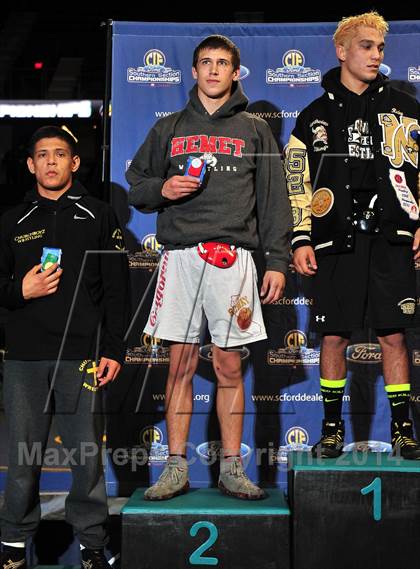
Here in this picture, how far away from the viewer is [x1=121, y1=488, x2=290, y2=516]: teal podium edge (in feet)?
8.80

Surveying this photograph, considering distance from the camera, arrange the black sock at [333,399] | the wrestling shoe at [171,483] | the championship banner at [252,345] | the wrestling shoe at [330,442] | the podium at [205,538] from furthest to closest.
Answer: the championship banner at [252,345], the black sock at [333,399], the wrestling shoe at [330,442], the wrestling shoe at [171,483], the podium at [205,538]

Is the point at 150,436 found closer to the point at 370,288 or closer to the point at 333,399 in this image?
the point at 333,399

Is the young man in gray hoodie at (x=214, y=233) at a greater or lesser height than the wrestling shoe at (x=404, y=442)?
greater

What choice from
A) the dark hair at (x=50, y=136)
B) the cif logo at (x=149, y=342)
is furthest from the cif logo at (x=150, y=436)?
the dark hair at (x=50, y=136)

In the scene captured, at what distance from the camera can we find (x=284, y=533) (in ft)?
8.82

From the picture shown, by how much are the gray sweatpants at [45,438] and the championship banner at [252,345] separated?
3.15ft

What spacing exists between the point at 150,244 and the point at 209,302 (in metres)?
0.96

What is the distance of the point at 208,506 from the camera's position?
271 centimetres

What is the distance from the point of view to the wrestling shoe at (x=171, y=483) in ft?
9.25

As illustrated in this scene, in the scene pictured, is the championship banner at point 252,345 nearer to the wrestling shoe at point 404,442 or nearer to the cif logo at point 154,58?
the cif logo at point 154,58

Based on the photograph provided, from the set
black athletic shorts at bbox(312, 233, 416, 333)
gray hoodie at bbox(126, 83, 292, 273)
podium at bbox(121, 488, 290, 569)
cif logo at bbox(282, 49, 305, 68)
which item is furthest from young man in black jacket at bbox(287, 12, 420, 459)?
cif logo at bbox(282, 49, 305, 68)

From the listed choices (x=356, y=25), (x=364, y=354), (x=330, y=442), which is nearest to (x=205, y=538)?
(x=330, y=442)

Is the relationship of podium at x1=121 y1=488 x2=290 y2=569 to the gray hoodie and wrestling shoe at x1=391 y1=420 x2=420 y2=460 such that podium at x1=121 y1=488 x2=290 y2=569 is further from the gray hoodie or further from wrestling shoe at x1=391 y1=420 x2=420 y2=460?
the gray hoodie

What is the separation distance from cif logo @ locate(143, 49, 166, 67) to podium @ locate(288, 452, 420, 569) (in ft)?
6.89
